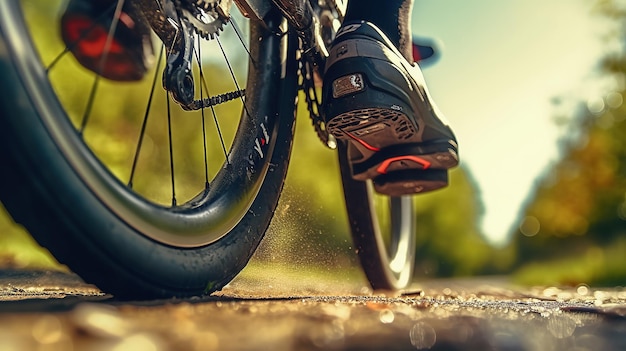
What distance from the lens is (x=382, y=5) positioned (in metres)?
1.50

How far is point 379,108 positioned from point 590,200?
1530cm

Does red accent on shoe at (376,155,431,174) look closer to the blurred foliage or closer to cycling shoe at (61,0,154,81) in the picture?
cycling shoe at (61,0,154,81)

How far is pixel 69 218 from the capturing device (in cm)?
72

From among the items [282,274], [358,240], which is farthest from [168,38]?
[282,274]

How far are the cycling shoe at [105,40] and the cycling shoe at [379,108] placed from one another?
63 centimetres

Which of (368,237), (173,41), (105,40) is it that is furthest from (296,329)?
(368,237)

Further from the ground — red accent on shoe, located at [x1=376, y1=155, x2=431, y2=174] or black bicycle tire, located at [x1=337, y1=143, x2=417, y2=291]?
red accent on shoe, located at [x1=376, y1=155, x2=431, y2=174]

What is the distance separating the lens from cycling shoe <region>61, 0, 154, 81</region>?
4.99 ft

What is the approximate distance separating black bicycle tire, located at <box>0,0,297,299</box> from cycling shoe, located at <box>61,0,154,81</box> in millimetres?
836

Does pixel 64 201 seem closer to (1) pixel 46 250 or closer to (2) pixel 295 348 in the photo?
(1) pixel 46 250

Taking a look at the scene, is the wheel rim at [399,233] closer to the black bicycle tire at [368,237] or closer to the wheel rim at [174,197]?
the black bicycle tire at [368,237]

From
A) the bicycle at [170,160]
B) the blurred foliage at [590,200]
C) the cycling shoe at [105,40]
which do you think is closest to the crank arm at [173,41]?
the bicycle at [170,160]

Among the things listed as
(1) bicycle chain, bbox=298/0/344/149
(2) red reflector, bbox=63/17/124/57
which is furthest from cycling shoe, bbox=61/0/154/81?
(1) bicycle chain, bbox=298/0/344/149

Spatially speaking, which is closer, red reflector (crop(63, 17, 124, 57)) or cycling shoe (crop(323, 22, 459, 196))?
cycling shoe (crop(323, 22, 459, 196))
